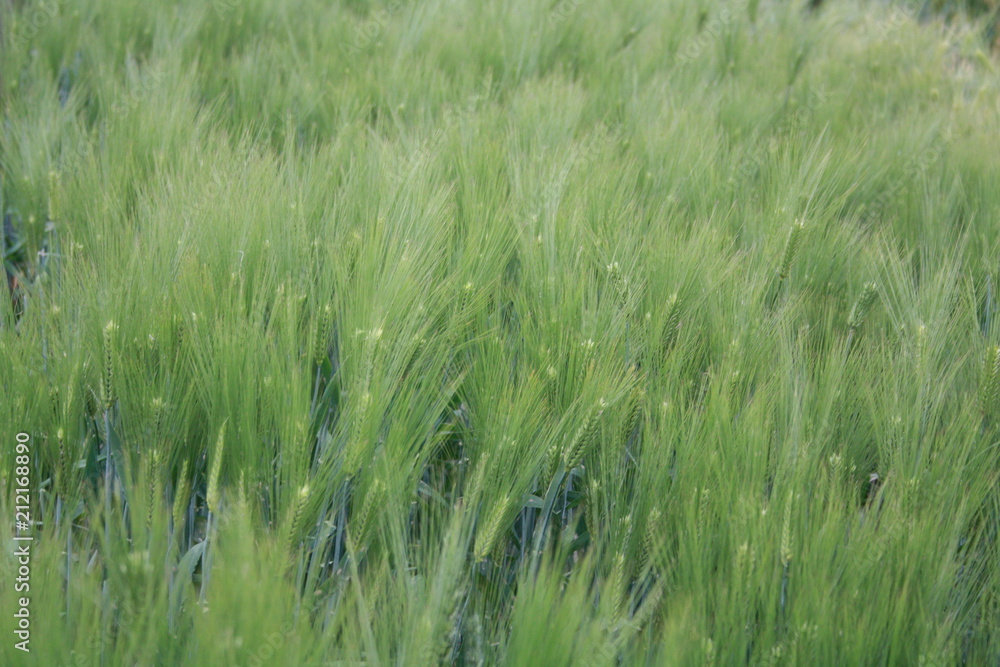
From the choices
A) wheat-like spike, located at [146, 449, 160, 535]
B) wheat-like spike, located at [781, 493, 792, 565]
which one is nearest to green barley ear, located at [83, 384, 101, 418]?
wheat-like spike, located at [146, 449, 160, 535]

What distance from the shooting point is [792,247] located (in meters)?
1.12

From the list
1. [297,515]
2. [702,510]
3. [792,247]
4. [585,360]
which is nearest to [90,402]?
[297,515]

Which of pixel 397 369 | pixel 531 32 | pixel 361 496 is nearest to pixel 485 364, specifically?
pixel 397 369

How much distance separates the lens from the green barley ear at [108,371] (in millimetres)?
804

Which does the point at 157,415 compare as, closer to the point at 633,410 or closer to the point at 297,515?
the point at 297,515

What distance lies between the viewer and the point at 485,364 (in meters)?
0.89

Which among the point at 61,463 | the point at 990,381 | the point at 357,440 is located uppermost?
the point at 990,381

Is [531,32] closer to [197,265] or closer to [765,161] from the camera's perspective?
[765,161]

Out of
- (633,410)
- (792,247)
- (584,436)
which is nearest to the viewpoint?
(584,436)

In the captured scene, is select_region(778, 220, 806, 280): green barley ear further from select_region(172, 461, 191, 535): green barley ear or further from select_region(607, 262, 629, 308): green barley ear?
select_region(172, 461, 191, 535): green barley ear

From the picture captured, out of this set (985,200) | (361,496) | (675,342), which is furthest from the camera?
(985,200)

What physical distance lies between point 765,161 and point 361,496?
3.62 feet

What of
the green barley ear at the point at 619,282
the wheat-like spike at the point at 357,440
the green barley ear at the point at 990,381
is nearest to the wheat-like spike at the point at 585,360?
the green barley ear at the point at 619,282

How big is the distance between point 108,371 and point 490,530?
1.43ft
